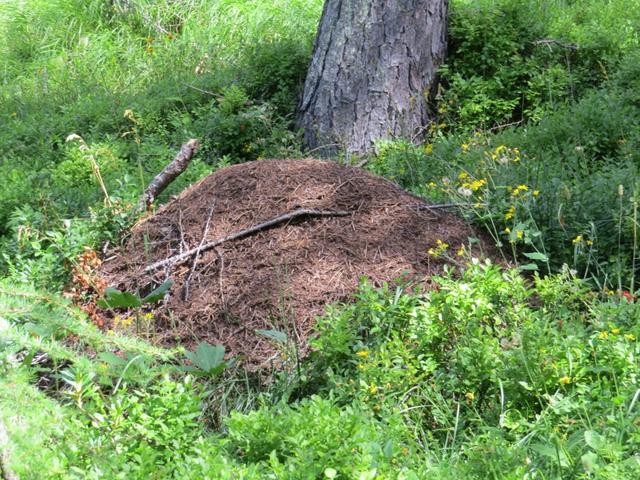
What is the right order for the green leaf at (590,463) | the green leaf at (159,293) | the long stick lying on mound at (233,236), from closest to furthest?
the green leaf at (590,463), the green leaf at (159,293), the long stick lying on mound at (233,236)

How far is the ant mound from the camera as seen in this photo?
4.47 metres

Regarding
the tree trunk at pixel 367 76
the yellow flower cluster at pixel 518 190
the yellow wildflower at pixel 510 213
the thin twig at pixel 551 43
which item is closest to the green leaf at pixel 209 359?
the yellow wildflower at pixel 510 213

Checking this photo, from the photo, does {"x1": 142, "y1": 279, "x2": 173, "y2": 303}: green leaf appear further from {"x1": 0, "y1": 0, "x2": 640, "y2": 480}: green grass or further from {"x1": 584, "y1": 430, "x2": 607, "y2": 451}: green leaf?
{"x1": 584, "y1": 430, "x2": 607, "y2": 451}: green leaf

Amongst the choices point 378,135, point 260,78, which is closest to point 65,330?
point 378,135

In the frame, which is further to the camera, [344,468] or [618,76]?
[618,76]

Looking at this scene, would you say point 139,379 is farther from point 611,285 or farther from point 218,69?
point 218,69

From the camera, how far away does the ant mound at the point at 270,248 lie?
4469mm

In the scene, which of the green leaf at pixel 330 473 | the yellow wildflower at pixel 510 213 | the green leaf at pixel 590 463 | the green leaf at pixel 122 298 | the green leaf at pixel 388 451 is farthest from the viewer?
the yellow wildflower at pixel 510 213

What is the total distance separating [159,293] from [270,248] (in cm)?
76

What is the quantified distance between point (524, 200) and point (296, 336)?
5.55ft

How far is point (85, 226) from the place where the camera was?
5227mm

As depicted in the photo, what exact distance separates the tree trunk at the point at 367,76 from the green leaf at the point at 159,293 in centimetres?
309

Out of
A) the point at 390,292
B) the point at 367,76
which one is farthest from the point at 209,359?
the point at 367,76

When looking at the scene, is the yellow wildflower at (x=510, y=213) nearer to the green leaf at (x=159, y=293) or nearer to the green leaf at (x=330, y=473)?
the green leaf at (x=159, y=293)
